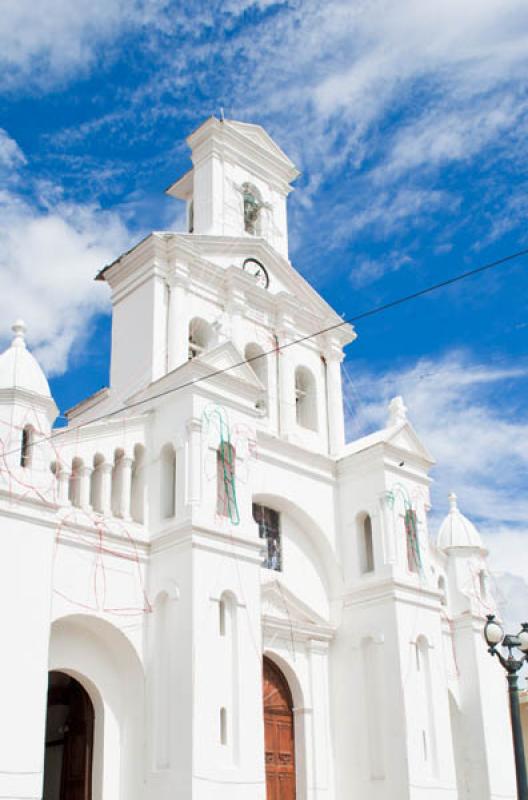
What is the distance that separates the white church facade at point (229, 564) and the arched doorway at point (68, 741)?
2.1 inches

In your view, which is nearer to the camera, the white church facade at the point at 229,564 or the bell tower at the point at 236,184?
the white church facade at the point at 229,564

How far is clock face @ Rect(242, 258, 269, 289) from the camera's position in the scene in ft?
81.1

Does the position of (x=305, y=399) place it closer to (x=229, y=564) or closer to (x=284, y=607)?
(x=284, y=607)

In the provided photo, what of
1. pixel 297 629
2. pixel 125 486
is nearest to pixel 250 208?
pixel 125 486

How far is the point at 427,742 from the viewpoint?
70.7 ft

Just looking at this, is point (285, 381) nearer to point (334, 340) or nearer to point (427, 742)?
point (334, 340)

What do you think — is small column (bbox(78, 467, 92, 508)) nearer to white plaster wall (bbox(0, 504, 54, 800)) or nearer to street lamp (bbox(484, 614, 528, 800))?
white plaster wall (bbox(0, 504, 54, 800))

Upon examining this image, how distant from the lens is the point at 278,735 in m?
21.1

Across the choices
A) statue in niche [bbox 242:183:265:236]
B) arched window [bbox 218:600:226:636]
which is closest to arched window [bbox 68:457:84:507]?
arched window [bbox 218:600:226:636]

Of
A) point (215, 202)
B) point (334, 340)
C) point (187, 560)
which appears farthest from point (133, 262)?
point (187, 560)

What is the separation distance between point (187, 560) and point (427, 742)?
7548mm

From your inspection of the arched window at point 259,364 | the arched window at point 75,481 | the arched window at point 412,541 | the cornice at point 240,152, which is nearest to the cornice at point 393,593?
the arched window at point 412,541

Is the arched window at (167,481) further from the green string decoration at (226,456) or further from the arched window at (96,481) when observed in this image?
the arched window at (96,481)

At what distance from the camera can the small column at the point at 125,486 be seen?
61.5 ft
